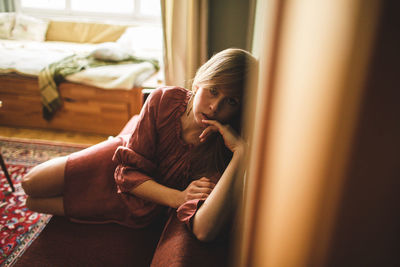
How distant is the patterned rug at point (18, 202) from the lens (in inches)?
49.5

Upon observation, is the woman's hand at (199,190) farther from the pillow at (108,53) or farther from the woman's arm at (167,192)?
the pillow at (108,53)

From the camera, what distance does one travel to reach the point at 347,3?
0.37 feet

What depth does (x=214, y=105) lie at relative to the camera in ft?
2.71

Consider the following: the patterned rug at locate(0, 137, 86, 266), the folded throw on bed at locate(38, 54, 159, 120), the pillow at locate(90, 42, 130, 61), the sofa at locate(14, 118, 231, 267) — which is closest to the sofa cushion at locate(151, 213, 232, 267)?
the sofa at locate(14, 118, 231, 267)

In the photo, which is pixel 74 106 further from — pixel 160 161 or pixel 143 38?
pixel 160 161

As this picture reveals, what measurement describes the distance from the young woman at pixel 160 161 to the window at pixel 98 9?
139 inches

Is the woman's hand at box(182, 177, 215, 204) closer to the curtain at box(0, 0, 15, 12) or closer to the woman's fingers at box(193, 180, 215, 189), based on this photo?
the woman's fingers at box(193, 180, 215, 189)

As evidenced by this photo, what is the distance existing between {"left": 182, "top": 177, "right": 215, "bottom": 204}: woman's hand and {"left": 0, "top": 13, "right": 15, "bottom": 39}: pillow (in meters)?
3.89

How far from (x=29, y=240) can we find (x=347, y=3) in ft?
5.13

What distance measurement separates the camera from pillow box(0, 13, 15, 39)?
11.6 feet

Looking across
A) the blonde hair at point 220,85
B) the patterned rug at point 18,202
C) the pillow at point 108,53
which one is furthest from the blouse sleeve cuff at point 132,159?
the pillow at point 108,53

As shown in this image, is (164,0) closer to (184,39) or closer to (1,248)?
(184,39)

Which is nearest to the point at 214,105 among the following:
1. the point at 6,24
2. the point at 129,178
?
the point at 129,178

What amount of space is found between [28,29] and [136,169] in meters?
3.75
